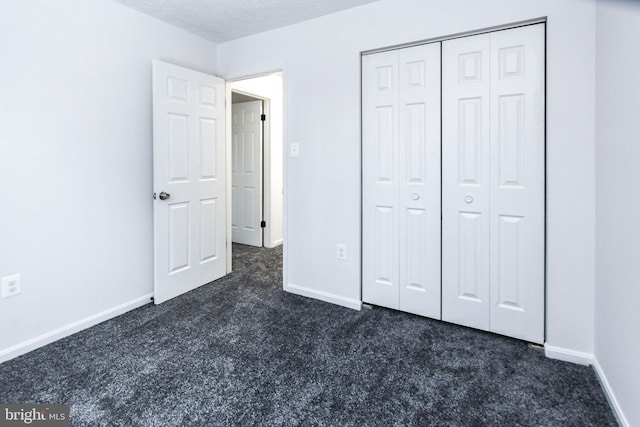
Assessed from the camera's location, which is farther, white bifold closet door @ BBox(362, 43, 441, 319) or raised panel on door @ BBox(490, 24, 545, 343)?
white bifold closet door @ BBox(362, 43, 441, 319)

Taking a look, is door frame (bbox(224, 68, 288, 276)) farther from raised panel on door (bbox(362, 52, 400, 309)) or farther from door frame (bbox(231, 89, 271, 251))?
raised panel on door (bbox(362, 52, 400, 309))

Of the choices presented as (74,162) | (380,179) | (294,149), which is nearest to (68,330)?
(74,162)

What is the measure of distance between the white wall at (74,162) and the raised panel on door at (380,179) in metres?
1.72

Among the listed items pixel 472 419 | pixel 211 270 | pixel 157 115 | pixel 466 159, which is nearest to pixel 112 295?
pixel 211 270

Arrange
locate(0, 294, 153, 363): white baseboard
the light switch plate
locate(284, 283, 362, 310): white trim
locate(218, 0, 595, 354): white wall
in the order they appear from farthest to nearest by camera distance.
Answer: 1. the light switch plate
2. locate(284, 283, 362, 310): white trim
3. locate(0, 294, 153, 363): white baseboard
4. locate(218, 0, 595, 354): white wall

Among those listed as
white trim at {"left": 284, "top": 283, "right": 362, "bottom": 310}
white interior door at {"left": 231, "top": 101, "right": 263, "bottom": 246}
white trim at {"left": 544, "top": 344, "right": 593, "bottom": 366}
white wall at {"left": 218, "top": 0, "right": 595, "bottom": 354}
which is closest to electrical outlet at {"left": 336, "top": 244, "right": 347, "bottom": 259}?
white wall at {"left": 218, "top": 0, "right": 595, "bottom": 354}

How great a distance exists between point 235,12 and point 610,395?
10.7ft

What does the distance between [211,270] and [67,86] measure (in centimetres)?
183

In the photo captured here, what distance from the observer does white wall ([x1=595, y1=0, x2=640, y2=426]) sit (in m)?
1.40

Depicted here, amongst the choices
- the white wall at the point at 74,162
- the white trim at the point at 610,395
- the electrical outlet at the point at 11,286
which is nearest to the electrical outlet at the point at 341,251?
the white wall at the point at 74,162

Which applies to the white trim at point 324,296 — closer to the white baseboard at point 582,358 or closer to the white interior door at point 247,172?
the white baseboard at point 582,358

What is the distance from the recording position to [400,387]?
176 cm

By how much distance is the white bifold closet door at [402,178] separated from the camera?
95.1 inches

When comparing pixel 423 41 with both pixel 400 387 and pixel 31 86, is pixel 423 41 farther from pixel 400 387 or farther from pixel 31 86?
pixel 31 86
